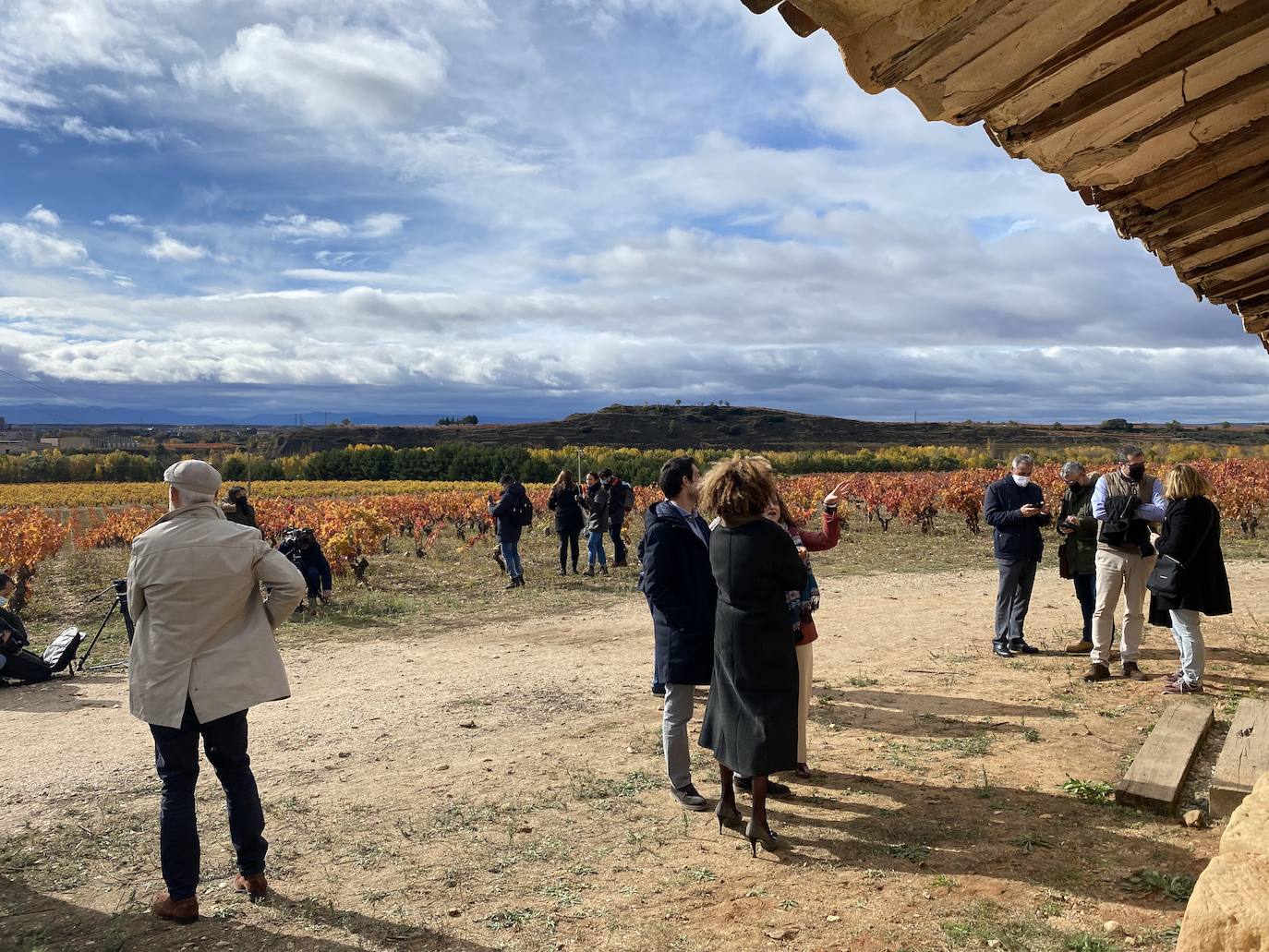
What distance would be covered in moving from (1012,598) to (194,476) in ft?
22.6

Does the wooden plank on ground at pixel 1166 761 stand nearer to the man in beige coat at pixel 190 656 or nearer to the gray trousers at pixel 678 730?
the gray trousers at pixel 678 730

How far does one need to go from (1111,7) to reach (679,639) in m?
3.17

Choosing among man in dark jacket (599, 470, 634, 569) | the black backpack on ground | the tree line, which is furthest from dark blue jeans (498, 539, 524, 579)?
the tree line

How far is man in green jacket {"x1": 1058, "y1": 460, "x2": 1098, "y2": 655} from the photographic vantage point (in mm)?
7160

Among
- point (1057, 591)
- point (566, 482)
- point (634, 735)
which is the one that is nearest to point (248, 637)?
point (634, 735)

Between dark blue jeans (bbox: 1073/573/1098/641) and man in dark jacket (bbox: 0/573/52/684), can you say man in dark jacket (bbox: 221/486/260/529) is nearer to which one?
man in dark jacket (bbox: 0/573/52/684)

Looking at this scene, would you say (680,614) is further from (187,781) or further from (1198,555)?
(1198,555)

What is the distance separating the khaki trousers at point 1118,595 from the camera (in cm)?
639

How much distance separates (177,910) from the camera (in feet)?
11.0

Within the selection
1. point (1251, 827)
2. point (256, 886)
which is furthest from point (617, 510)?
point (1251, 827)

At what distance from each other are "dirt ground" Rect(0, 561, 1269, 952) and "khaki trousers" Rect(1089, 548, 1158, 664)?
15.1 inches

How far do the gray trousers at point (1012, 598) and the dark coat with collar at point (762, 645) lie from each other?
4600 millimetres

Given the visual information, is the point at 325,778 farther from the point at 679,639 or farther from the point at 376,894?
the point at 679,639

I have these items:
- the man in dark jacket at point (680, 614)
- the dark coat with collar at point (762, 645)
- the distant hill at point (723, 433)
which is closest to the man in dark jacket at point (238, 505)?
the man in dark jacket at point (680, 614)
